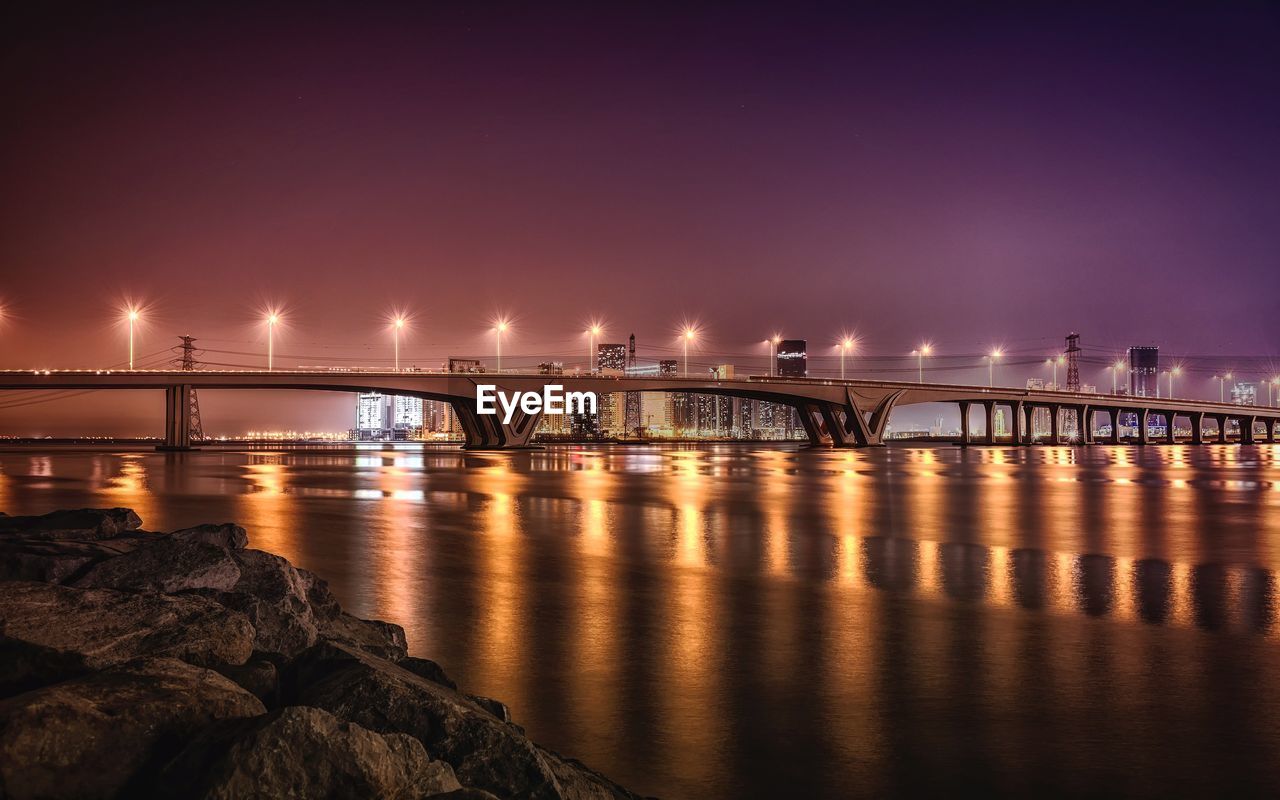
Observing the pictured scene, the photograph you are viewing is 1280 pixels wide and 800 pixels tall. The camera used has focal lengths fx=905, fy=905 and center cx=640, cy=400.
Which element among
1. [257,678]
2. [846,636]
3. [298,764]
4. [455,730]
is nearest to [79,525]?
[257,678]

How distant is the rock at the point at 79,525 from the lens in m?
12.7

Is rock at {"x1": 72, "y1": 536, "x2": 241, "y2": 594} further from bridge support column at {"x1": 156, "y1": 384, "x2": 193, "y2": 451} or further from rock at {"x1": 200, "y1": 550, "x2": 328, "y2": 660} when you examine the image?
bridge support column at {"x1": 156, "y1": 384, "x2": 193, "y2": 451}

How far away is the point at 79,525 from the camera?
1315 centimetres

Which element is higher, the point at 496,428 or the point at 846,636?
the point at 496,428

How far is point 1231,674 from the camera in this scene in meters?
9.16

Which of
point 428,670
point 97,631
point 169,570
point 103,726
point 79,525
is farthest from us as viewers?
point 79,525

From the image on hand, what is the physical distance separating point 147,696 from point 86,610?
6.66ft

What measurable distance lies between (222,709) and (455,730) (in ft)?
4.57

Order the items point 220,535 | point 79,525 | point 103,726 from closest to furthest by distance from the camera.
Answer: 1. point 103,726
2. point 220,535
3. point 79,525

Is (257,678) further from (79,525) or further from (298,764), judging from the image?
(79,525)

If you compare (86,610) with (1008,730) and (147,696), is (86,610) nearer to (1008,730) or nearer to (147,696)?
(147,696)

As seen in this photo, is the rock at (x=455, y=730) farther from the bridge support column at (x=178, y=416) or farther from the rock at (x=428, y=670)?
the bridge support column at (x=178, y=416)

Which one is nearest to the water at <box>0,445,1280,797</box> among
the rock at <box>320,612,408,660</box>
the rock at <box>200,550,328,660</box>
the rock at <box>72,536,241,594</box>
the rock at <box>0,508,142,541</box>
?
the rock at <box>320,612,408,660</box>

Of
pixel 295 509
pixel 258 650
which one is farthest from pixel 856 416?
pixel 258 650
